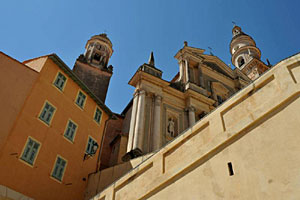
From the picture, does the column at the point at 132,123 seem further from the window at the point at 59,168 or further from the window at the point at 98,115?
the window at the point at 59,168

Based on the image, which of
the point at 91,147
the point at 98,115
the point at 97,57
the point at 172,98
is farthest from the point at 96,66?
the point at 91,147

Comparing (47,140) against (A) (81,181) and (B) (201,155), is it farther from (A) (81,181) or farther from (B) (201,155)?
(B) (201,155)

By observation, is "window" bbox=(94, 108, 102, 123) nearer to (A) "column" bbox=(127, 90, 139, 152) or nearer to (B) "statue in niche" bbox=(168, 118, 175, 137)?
(A) "column" bbox=(127, 90, 139, 152)

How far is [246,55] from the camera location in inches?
1556

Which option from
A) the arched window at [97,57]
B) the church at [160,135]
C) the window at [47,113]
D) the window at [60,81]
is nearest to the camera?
the church at [160,135]

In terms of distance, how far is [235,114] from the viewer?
6281mm

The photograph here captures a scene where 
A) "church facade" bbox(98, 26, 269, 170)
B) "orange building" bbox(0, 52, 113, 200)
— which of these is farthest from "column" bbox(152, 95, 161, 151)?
"orange building" bbox(0, 52, 113, 200)

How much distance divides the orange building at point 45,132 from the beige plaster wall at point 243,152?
638 cm

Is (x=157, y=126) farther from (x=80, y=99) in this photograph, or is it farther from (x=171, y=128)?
(x=80, y=99)

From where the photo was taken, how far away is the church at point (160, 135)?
208 inches

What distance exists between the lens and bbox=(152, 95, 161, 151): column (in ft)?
59.2

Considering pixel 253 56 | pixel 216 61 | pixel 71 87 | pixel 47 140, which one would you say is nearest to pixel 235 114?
pixel 47 140

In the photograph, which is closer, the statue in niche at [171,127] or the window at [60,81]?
the window at [60,81]

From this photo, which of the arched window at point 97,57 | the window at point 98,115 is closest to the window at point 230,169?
the window at point 98,115
